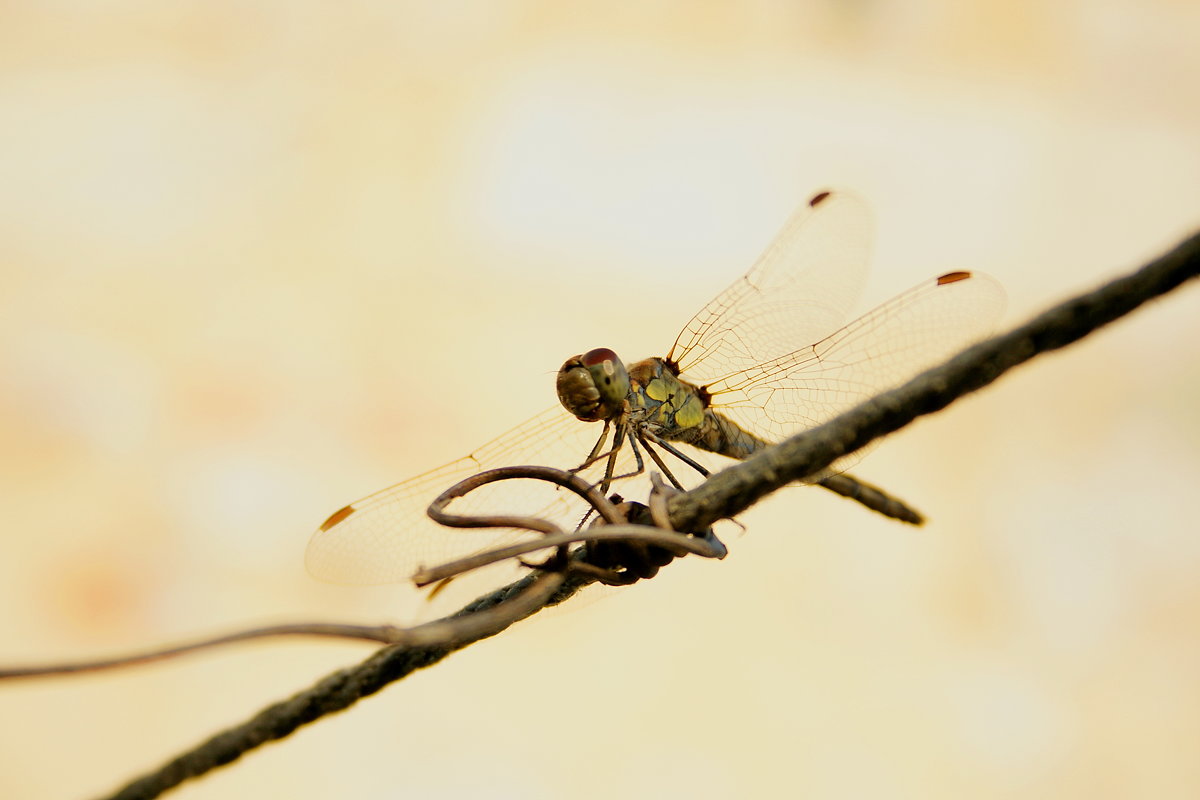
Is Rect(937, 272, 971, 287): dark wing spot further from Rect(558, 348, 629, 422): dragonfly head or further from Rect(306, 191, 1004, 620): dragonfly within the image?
Rect(558, 348, 629, 422): dragonfly head

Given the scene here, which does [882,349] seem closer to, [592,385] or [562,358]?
[592,385]

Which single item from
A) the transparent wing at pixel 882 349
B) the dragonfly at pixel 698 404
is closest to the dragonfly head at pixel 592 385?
the dragonfly at pixel 698 404

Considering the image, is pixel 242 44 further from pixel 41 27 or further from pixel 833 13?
pixel 833 13

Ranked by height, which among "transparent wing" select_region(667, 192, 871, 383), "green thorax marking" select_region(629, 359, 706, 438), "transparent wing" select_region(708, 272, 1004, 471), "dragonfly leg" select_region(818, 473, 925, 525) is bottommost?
"dragonfly leg" select_region(818, 473, 925, 525)

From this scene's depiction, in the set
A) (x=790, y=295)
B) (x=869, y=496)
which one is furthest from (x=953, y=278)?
(x=869, y=496)

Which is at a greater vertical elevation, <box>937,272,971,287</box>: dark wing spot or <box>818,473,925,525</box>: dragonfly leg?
<box>937,272,971,287</box>: dark wing spot

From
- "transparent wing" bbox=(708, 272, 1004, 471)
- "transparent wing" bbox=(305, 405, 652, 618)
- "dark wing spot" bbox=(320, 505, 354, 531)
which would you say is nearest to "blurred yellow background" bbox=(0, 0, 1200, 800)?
"transparent wing" bbox=(708, 272, 1004, 471)

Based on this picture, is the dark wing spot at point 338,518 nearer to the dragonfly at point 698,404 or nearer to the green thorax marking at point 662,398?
the dragonfly at point 698,404
